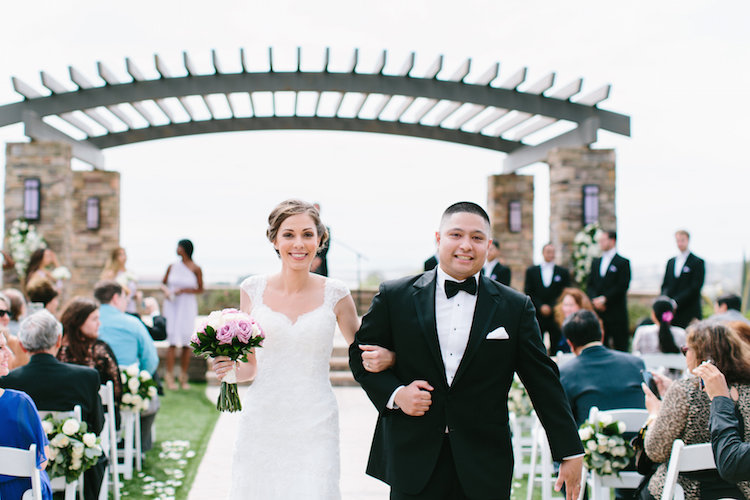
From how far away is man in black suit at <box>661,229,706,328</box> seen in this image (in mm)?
8734

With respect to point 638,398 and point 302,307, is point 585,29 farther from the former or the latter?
point 302,307

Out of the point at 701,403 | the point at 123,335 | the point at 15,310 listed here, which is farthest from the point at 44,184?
the point at 701,403

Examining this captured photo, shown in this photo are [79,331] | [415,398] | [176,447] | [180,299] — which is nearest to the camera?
[415,398]

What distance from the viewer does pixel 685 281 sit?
878 centimetres

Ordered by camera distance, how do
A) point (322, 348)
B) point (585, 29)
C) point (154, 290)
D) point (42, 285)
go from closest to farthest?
point (322, 348) < point (42, 285) < point (585, 29) < point (154, 290)

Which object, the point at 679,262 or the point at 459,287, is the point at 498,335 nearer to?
the point at 459,287

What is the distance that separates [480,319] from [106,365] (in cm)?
341

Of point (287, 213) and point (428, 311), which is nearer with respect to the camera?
point (428, 311)

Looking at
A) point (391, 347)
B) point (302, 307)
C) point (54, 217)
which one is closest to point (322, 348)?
point (302, 307)

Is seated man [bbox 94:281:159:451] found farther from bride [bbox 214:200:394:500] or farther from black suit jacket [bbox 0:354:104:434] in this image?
bride [bbox 214:200:394:500]

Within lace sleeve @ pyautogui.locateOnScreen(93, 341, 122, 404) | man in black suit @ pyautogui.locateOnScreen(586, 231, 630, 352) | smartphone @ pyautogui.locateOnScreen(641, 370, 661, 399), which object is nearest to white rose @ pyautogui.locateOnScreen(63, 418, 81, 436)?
lace sleeve @ pyautogui.locateOnScreen(93, 341, 122, 404)

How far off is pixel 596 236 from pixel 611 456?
8107mm

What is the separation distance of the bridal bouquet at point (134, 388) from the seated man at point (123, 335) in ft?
1.09

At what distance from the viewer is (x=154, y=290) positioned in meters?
15.1
